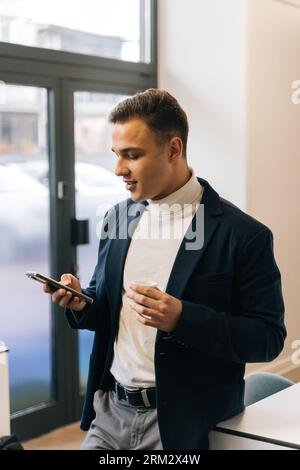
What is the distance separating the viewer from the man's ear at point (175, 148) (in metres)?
1.83

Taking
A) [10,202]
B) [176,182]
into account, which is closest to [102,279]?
[176,182]

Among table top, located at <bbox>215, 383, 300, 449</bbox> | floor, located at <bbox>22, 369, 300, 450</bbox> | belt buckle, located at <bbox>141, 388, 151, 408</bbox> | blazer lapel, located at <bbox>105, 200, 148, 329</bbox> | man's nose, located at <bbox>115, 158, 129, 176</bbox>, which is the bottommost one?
floor, located at <bbox>22, 369, 300, 450</bbox>

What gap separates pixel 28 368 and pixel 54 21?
185 centimetres

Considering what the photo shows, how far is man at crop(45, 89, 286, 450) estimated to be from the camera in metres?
1.75

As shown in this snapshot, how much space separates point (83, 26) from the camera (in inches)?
160

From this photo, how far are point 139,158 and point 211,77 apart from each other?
275 cm

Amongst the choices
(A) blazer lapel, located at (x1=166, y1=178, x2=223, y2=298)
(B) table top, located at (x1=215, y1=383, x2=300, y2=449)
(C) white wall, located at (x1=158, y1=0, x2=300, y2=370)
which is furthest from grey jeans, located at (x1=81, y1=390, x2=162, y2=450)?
(C) white wall, located at (x1=158, y1=0, x2=300, y2=370)

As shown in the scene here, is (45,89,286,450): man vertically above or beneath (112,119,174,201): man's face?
beneath

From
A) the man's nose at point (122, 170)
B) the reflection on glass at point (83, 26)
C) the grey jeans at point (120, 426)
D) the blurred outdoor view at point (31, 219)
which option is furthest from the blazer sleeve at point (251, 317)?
the reflection on glass at point (83, 26)

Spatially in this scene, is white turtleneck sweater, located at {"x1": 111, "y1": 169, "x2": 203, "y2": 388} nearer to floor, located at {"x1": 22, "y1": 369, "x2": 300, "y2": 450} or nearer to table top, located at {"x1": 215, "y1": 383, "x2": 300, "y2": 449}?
table top, located at {"x1": 215, "y1": 383, "x2": 300, "y2": 449}

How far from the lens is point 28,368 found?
3.92 m

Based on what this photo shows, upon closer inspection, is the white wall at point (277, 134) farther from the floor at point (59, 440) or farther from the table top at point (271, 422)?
the table top at point (271, 422)

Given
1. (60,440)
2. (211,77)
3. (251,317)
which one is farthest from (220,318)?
(211,77)

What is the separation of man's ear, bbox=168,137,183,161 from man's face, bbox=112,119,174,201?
0.5 inches
